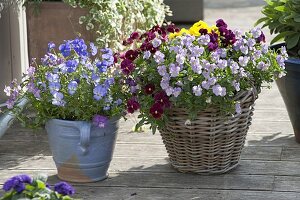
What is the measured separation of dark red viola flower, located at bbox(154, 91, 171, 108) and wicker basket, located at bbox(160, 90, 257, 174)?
116 millimetres

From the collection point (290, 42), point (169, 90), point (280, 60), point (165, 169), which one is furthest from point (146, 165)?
point (290, 42)

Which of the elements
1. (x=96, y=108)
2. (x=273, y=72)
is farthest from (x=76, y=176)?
(x=273, y=72)

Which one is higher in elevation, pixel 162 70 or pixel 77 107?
pixel 162 70

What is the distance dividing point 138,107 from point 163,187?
1.38 ft

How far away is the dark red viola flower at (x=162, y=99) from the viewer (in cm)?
377

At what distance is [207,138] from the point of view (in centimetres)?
394

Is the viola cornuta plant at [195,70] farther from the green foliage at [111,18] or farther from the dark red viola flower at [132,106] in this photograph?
the green foliage at [111,18]

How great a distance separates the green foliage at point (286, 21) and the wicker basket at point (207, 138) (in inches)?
23.9

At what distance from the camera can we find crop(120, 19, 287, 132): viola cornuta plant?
3.75 m

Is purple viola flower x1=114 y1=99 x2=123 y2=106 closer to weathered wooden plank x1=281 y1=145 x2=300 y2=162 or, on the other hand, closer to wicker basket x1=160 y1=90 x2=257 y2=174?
wicker basket x1=160 y1=90 x2=257 y2=174

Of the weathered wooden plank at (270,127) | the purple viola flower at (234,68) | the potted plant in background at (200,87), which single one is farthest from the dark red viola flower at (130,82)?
the weathered wooden plank at (270,127)

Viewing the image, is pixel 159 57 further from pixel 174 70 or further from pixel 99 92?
pixel 99 92

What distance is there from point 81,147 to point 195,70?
25.9 inches

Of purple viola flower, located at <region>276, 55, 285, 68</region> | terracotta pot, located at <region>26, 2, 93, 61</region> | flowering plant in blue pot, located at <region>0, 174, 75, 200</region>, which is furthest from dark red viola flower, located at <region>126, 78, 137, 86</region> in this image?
flowering plant in blue pot, located at <region>0, 174, 75, 200</region>
